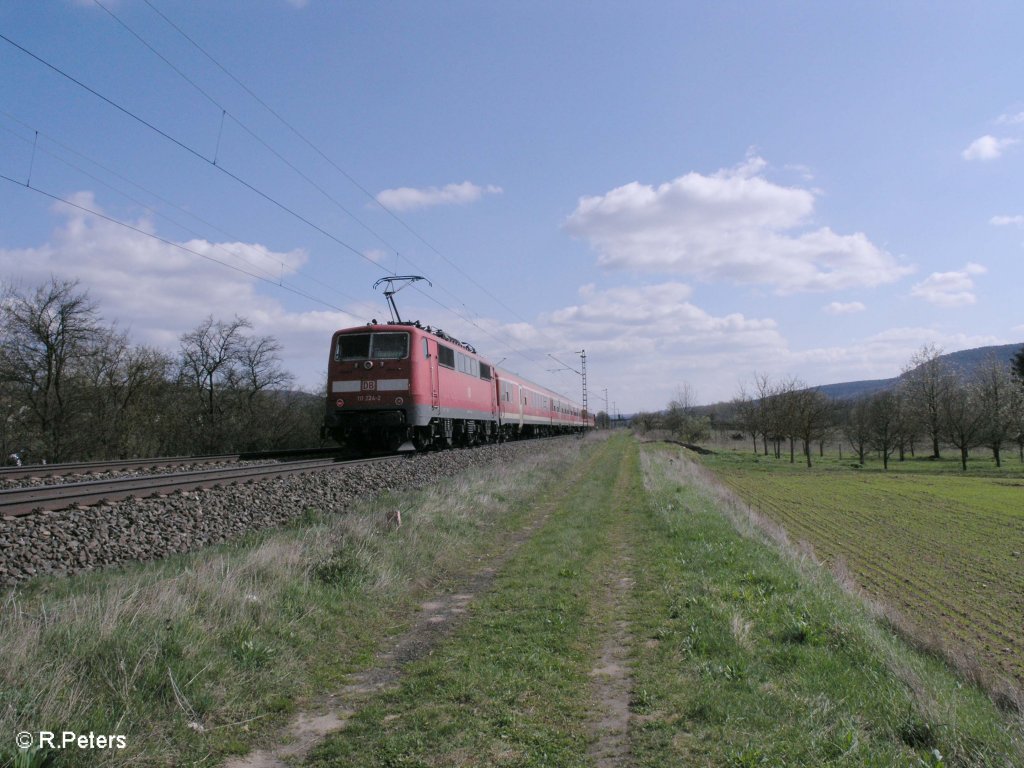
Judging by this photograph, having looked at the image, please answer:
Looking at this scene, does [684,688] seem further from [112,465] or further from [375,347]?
[375,347]

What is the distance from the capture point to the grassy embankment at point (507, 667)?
12.2 ft

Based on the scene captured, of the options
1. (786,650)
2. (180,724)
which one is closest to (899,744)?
(786,650)

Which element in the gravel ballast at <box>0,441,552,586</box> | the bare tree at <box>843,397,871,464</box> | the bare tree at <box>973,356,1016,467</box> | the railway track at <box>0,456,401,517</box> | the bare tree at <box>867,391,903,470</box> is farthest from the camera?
the bare tree at <box>843,397,871,464</box>

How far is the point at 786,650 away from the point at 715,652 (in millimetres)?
610

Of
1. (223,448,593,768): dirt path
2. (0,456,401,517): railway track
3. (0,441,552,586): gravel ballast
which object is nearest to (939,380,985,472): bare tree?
(0,441,552,586): gravel ballast

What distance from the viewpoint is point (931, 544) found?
20.0m

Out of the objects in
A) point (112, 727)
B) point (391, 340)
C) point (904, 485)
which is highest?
point (391, 340)

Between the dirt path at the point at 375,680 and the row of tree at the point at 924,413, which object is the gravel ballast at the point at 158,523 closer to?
the dirt path at the point at 375,680

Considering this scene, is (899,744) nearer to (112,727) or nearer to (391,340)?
(112,727)

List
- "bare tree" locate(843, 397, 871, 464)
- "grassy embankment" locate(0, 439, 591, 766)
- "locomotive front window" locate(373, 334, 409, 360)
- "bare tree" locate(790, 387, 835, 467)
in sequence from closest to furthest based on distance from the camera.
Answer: "grassy embankment" locate(0, 439, 591, 766), "locomotive front window" locate(373, 334, 409, 360), "bare tree" locate(790, 387, 835, 467), "bare tree" locate(843, 397, 871, 464)

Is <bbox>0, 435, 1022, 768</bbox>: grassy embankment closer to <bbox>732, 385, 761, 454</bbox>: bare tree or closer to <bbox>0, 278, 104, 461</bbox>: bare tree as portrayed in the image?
<bbox>0, 278, 104, 461</bbox>: bare tree

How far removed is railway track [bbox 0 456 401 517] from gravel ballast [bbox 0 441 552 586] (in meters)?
0.25

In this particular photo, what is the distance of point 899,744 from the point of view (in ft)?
12.8

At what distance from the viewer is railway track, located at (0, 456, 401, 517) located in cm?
792
